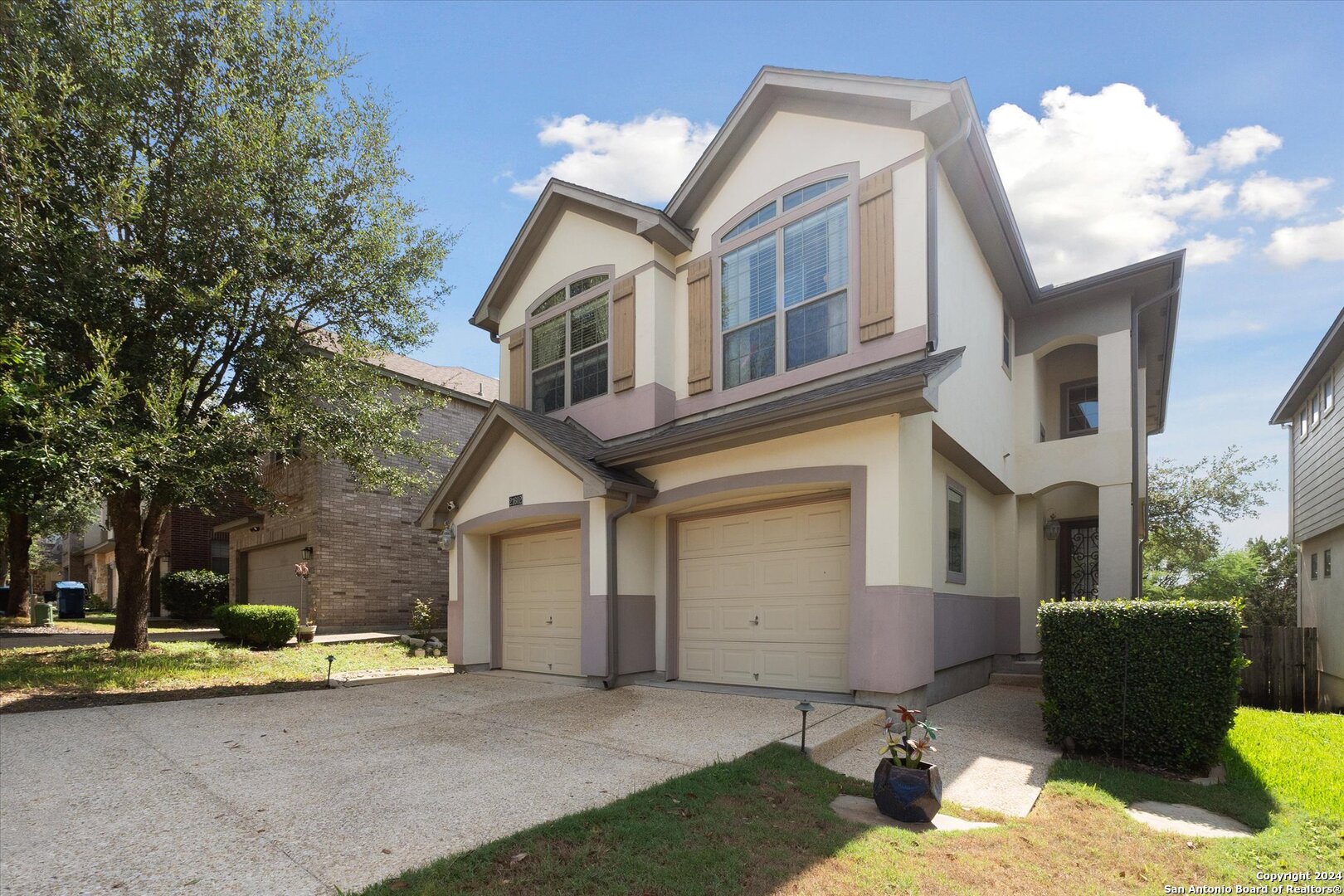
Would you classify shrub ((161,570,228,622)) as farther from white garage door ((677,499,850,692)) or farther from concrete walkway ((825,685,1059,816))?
concrete walkway ((825,685,1059,816))

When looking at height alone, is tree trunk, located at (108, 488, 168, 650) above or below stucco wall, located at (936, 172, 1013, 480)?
below

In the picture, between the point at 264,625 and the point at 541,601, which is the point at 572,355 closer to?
the point at 541,601

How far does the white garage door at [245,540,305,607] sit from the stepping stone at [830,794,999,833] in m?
16.8

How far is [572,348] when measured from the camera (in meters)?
12.6

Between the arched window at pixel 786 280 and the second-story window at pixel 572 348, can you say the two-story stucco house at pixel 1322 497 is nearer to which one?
the arched window at pixel 786 280

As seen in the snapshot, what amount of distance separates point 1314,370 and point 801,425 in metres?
14.1

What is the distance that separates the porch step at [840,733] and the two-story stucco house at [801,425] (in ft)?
1.36

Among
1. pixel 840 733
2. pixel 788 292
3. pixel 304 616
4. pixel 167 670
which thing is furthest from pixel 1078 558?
pixel 304 616

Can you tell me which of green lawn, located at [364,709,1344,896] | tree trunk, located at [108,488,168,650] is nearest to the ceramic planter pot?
green lawn, located at [364,709,1344,896]

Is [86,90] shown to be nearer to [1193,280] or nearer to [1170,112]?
[1170,112]

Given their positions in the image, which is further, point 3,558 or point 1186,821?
point 3,558

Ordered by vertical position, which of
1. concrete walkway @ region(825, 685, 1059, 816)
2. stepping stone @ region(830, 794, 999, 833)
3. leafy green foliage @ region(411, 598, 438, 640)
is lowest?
leafy green foliage @ region(411, 598, 438, 640)

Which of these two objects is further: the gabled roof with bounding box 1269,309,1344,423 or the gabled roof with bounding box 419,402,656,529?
the gabled roof with bounding box 1269,309,1344,423

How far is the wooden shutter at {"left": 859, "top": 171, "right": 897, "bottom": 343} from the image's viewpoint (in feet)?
28.2
